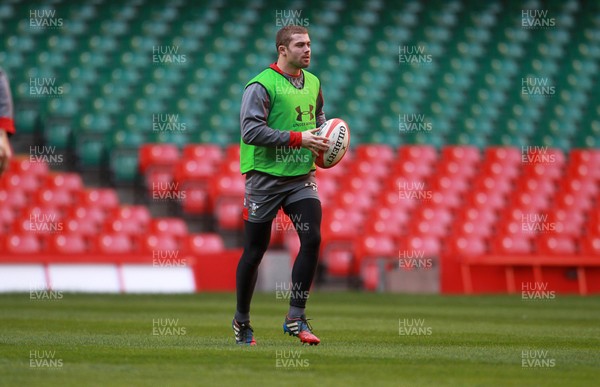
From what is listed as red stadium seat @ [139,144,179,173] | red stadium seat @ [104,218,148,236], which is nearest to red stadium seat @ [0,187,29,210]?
red stadium seat @ [104,218,148,236]

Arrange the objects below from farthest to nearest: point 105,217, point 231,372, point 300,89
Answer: point 105,217
point 300,89
point 231,372

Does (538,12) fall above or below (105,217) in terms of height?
above

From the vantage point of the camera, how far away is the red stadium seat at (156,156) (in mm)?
19672

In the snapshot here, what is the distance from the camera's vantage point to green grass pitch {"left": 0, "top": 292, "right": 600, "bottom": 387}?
20.8 feet

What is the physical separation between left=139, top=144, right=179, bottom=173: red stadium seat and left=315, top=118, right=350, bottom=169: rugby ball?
449 inches

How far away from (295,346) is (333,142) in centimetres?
152

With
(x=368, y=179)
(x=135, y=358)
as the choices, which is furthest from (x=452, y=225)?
(x=135, y=358)

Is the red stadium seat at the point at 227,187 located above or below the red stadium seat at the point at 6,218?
above

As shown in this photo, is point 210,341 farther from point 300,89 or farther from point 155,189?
point 155,189

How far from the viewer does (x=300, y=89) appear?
8391 millimetres

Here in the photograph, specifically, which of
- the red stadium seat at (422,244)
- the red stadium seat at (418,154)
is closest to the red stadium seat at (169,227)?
the red stadium seat at (422,244)

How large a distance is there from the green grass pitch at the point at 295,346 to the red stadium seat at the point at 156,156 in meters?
5.49

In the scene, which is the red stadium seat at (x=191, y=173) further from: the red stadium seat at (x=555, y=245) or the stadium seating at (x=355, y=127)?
the red stadium seat at (x=555, y=245)

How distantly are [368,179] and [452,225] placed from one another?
1747 millimetres
